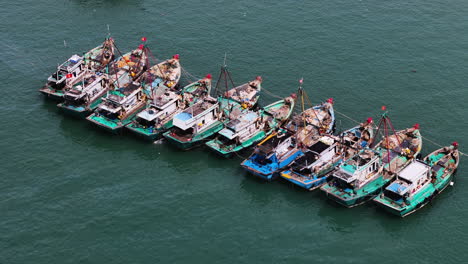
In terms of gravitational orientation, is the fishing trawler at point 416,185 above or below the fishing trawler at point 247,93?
below

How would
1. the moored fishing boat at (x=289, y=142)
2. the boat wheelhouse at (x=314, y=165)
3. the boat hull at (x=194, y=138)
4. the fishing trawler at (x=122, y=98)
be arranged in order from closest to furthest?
the boat wheelhouse at (x=314, y=165), the moored fishing boat at (x=289, y=142), the boat hull at (x=194, y=138), the fishing trawler at (x=122, y=98)

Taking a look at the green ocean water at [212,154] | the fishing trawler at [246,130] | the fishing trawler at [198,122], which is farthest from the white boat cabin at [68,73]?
the fishing trawler at [246,130]

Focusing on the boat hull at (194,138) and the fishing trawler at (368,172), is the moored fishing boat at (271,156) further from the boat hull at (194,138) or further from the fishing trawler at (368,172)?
the boat hull at (194,138)

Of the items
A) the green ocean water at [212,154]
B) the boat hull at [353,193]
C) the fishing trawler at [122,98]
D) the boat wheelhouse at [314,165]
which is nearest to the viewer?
the green ocean water at [212,154]

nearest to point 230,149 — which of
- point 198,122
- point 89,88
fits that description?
point 198,122

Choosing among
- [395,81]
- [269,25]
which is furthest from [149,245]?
[269,25]
